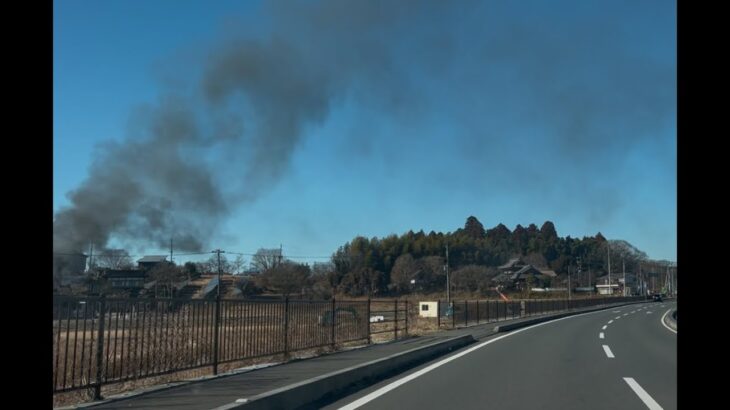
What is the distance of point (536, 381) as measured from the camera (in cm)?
1248

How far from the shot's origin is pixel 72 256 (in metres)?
15.8

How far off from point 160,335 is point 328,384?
290 centimetres

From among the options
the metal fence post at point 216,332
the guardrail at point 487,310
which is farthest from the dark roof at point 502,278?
the metal fence post at point 216,332

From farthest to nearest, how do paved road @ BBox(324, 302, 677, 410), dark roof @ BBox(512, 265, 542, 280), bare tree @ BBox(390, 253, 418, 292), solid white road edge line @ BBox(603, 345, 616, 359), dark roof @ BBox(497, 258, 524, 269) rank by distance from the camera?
1. dark roof @ BBox(497, 258, 524, 269)
2. dark roof @ BBox(512, 265, 542, 280)
3. bare tree @ BBox(390, 253, 418, 292)
4. solid white road edge line @ BBox(603, 345, 616, 359)
5. paved road @ BBox(324, 302, 677, 410)

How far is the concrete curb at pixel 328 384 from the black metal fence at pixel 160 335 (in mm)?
2068

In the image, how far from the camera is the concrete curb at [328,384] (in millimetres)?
8570

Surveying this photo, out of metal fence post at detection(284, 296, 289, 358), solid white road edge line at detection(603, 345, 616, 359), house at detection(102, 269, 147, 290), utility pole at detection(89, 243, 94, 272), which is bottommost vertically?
solid white road edge line at detection(603, 345, 616, 359)

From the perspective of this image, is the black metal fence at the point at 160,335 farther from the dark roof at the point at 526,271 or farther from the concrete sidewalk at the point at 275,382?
the dark roof at the point at 526,271

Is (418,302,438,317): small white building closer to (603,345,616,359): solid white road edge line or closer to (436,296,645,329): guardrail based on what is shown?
(436,296,645,329): guardrail

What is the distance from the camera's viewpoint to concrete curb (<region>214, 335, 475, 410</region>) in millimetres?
8570

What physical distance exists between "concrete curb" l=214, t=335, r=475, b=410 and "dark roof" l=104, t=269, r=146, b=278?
10.3 meters

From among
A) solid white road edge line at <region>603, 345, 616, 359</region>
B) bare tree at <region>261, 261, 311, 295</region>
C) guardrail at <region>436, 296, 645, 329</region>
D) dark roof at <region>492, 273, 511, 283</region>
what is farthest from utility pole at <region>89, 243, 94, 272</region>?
dark roof at <region>492, 273, 511, 283</region>

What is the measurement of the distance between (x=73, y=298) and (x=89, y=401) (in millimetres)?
1499

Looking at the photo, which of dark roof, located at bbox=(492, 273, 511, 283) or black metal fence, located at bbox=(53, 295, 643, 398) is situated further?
dark roof, located at bbox=(492, 273, 511, 283)
